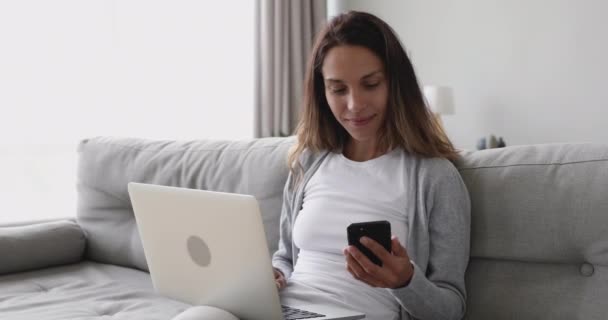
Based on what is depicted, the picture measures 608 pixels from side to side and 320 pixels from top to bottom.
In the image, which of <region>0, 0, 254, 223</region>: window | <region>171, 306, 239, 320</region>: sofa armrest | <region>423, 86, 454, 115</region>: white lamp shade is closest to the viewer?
<region>171, 306, 239, 320</region>: sofa armrest

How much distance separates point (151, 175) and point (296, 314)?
0.97m

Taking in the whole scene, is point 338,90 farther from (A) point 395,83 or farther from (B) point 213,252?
(B) point 213,252

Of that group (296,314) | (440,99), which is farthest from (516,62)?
(296,314)

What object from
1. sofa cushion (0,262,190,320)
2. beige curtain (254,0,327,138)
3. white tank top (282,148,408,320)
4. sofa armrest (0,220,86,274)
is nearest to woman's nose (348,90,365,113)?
white tank top (282,148,408,320)

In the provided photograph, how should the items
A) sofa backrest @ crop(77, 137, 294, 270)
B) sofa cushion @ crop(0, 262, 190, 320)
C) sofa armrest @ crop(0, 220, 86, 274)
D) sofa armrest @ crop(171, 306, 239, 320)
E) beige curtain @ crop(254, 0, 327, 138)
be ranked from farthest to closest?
beige curtain @ crop(254, 0, 327, 138) → sofa armrest @ crop(0, 220, 86, 274) → sofa backrest @ crop(77, 137, 294, 270) → sofa cushion @ crop(0, 262, 190, 320) → sofa armrest @ crop(171, 306, 239, 320)

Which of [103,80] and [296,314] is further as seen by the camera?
[103,80]

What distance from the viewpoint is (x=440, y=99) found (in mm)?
3502

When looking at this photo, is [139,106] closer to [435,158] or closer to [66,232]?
[66,232]

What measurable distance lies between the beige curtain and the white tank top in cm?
264

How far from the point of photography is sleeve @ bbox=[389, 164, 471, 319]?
1.16 m

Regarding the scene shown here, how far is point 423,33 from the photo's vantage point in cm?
393

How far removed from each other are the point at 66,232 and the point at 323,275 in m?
1.03

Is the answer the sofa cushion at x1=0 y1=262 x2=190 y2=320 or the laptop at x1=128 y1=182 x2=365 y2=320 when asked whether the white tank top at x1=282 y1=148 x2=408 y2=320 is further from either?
the sofa cushion at x1=0 y1=262 x2=190 y2=320

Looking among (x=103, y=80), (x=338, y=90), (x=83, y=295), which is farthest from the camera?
(x=103, y=80)
